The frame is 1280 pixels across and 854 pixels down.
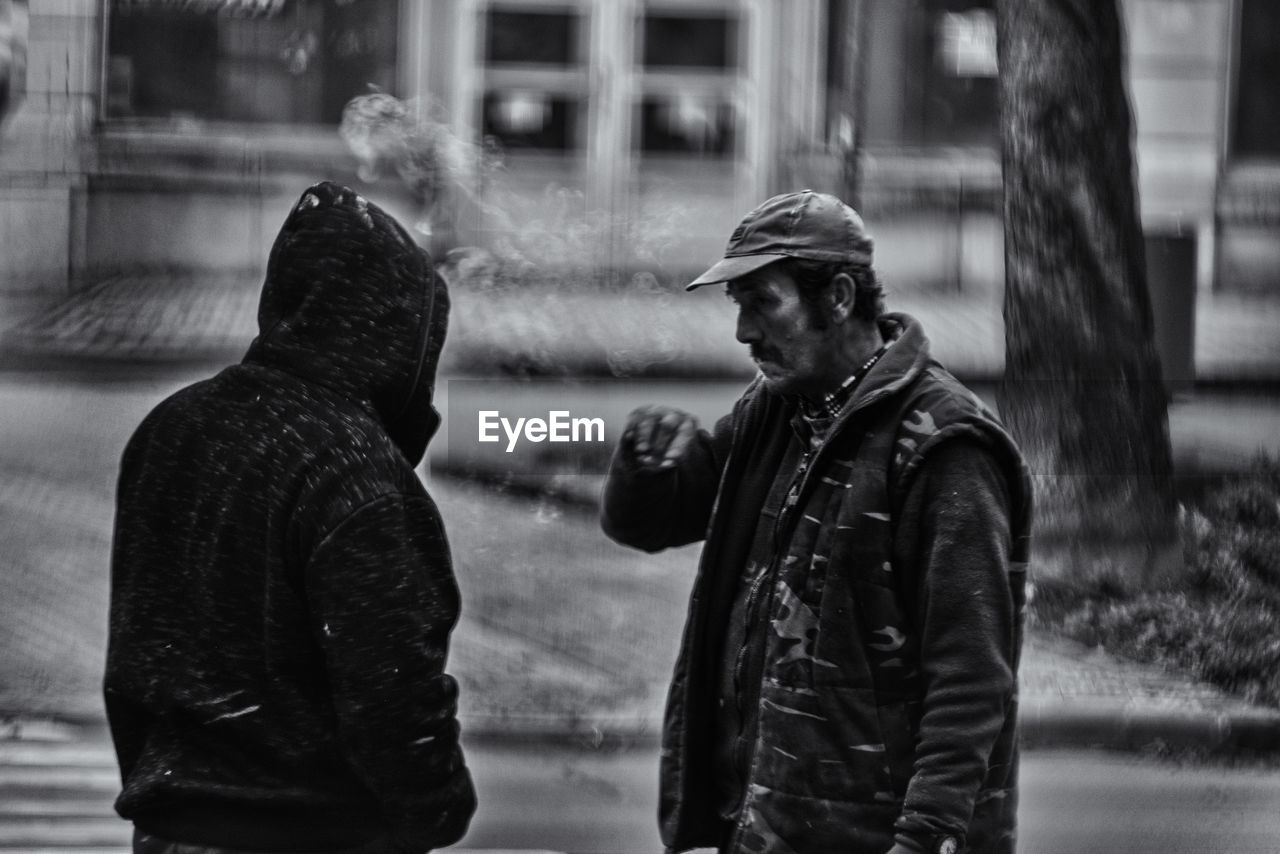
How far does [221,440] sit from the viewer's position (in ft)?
7.80

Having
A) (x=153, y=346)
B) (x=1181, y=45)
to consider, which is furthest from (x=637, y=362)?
(x=1181, y=45)

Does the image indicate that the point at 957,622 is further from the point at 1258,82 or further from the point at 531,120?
the point at 1258,82

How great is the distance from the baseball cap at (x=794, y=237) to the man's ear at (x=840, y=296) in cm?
3

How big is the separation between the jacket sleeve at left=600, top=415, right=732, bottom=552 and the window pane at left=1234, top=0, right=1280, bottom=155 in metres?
6.71

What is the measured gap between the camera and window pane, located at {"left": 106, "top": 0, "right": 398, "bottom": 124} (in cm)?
739

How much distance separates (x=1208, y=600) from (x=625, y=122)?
3.82 meters

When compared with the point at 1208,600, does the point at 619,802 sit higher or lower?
lower

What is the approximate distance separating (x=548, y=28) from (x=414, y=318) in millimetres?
6409

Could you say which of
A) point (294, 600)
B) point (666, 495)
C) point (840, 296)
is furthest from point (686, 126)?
point (294, 600)

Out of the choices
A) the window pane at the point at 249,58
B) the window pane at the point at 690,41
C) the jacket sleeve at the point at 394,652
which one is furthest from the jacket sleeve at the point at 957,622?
the window pane at the point at 690,41

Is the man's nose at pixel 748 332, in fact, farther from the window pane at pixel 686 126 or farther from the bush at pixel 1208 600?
the window pane at pixel 686 126

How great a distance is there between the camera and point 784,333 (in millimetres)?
2656

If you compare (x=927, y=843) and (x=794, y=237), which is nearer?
(x=927, y=843)

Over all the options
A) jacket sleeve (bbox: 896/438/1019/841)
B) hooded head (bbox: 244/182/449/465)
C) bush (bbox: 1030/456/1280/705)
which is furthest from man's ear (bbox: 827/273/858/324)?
bush (bbox: 1030/456/1280/705)
